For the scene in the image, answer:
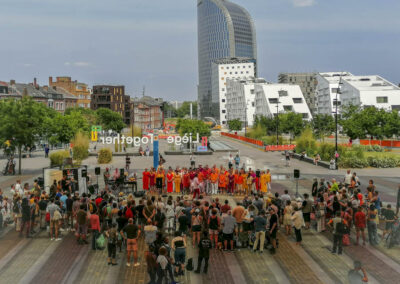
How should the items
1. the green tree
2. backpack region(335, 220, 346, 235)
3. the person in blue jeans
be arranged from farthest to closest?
the green tree
backpack region(335, 220, 346, 235)
the person in blue jeans

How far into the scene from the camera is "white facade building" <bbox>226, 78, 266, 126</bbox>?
6334 inches

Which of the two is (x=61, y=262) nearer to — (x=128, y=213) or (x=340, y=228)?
(x=128, y=213)

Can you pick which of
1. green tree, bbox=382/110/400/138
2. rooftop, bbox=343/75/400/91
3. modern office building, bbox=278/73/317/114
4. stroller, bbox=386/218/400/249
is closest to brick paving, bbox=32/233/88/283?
stroller, bbox=386/218/400/249

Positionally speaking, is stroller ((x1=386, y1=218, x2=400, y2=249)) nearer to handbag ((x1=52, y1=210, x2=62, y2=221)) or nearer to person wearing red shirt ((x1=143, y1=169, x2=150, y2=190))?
handbag ((x1=52, y1=210, x2=62, y2=221))

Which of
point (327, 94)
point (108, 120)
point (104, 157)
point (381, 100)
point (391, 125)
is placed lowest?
point (104, 157)

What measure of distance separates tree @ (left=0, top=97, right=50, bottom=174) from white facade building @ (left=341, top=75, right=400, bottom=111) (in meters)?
90.3

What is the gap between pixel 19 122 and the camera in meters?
32.7

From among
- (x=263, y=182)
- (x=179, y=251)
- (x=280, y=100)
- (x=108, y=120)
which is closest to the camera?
(x=179, y=251)

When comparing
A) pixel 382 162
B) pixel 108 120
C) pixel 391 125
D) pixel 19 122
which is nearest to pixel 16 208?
pixel 19 122

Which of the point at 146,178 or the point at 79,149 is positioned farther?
the point at 79,149

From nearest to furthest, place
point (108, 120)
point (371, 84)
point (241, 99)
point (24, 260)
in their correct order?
1. point (24, 260)
2. point (108, 120)
3. point (371, 84)
4. point (241, 99)

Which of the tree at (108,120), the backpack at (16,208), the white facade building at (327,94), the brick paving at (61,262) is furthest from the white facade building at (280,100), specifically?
the brick paving at (61,262)

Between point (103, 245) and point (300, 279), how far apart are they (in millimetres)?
6466

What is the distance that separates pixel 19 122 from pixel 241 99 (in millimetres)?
140426
